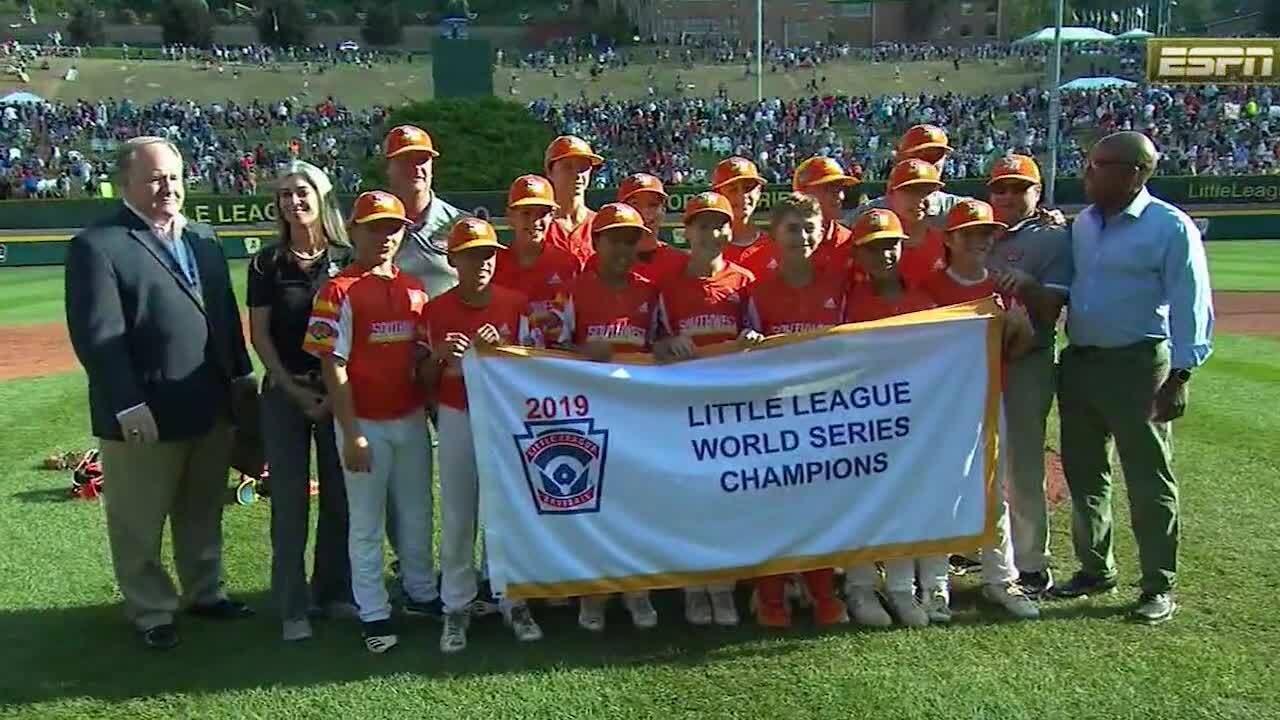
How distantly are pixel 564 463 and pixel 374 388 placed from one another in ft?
3.17

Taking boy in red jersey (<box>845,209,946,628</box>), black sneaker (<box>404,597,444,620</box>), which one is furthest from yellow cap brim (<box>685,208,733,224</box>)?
black sneaker (<box>404,597,444,620</box>)

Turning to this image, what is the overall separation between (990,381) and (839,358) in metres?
0.81

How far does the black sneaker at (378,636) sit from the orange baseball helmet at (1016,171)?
4.01 meters

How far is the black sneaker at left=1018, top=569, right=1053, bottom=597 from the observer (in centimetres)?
563

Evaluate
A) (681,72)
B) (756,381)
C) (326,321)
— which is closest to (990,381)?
(756,381)

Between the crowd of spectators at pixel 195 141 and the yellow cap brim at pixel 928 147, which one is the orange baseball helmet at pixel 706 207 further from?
the crowd of spectators at pixel 195 141

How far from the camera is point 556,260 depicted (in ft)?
18.5

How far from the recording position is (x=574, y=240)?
6066 millimetres

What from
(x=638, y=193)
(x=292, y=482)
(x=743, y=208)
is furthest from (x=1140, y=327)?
(x=292, y=482)

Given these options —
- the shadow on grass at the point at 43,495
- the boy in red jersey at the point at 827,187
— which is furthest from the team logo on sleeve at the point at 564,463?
the shadow on grass at the point at 43,495

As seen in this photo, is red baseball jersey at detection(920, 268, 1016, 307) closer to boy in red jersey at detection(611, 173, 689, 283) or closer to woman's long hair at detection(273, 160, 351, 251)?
boy in red jersey at detection(611, 173, 689, 283)

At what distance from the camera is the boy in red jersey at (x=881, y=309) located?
5.13m

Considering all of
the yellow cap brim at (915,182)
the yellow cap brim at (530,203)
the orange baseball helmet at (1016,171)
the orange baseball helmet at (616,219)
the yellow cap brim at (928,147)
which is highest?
the yellow cap brim at (928,147)

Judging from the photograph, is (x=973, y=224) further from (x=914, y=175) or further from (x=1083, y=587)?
(x=1083, y=587)
